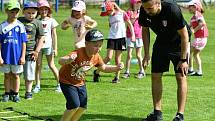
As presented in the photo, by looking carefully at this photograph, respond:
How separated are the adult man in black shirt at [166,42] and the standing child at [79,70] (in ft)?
3.64

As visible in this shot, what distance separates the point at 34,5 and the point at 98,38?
12.0ft

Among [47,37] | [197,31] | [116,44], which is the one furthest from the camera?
[197,31]

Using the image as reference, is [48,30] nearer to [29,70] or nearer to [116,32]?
[29,70]

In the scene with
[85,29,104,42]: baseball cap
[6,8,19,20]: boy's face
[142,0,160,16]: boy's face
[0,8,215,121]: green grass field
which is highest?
[142,0,160,16]: boy's face

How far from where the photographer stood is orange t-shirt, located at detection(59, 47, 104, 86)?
782 cm

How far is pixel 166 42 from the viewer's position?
9.16m

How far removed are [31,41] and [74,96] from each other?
350 centimetres

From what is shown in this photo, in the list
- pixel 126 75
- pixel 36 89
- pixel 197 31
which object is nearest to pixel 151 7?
pixel 36 89

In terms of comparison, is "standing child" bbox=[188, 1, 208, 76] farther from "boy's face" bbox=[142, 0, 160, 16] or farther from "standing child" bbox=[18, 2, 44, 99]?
"boy's face" bbox=[142, 0, 160, 16]

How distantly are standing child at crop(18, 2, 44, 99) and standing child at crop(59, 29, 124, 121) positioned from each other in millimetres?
3205

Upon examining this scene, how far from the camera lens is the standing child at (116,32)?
13.6 metres

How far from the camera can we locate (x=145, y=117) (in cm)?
961

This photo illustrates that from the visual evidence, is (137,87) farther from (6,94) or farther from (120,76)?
(6,94)

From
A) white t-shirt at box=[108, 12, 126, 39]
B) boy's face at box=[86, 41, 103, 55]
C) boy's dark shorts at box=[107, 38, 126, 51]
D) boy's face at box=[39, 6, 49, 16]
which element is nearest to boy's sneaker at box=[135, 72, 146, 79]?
boy's dark shorts at box=[107, 38, 126, 51]
